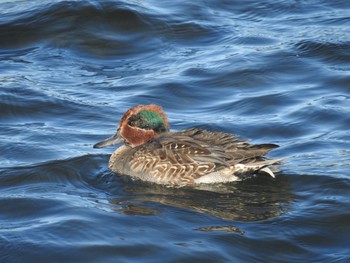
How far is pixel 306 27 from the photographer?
17.3 m

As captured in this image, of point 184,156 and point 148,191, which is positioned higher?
point 184,156

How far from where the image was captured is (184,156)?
11117 mm

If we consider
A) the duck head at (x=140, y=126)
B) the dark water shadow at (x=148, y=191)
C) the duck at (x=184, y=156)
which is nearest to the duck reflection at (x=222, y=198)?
the dark water shadow at (x=148, y=191)

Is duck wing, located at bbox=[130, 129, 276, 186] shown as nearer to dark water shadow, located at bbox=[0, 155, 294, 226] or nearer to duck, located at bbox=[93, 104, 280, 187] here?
duck, located at bbox=[93, 104, 280, 187]

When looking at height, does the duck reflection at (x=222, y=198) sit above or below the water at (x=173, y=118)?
below

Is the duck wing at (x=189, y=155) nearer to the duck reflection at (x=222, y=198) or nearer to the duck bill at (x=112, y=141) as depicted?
the duck reflection at (x=222, y=198)

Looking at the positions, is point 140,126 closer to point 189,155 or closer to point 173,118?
point 189,155

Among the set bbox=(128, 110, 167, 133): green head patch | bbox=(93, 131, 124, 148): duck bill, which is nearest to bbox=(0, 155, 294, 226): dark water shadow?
bbox=(93, 131, 124, 148): duck bill

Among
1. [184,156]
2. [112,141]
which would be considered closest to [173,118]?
[112,141]

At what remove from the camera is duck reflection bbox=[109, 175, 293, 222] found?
397 inches

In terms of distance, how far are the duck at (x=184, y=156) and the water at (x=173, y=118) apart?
0.16 m

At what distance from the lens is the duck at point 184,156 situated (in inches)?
427

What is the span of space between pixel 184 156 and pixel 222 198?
778 millimetres

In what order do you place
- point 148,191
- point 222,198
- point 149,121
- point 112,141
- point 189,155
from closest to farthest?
point 222,198, point 148,191, point 189,155, point 149,121, point 112,141
